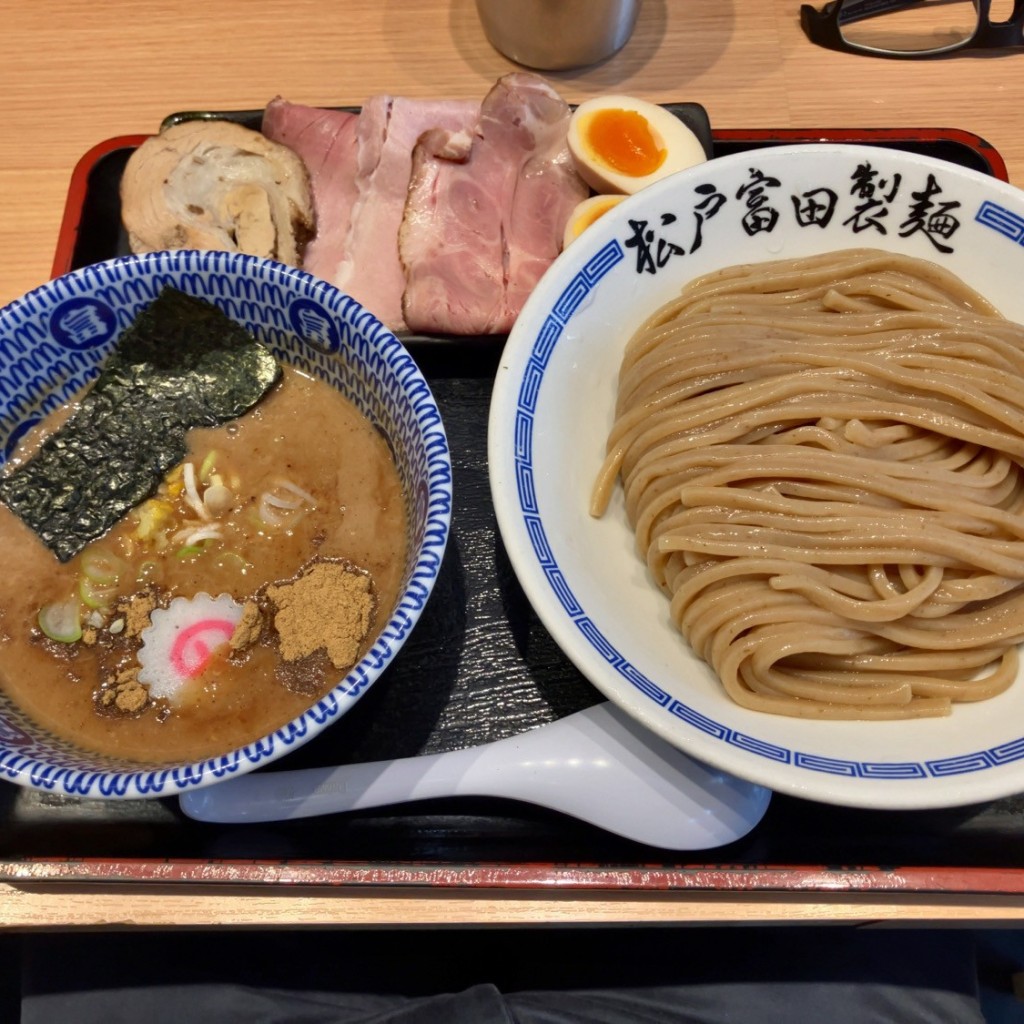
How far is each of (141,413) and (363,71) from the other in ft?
4.87

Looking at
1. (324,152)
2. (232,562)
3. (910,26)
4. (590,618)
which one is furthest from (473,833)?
(910,26)

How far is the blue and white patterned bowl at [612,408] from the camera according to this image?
4.02 ft

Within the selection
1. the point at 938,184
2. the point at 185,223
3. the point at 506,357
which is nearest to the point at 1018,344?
the point at 938,184

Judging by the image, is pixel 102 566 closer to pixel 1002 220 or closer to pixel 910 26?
pixel 1002 220

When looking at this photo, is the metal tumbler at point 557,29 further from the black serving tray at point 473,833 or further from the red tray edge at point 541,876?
the red tray edge at point 541,876

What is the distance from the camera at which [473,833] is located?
4.83ft

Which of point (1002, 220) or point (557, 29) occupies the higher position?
point (557, 29)

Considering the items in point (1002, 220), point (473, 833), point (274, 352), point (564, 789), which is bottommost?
point (473, 833)

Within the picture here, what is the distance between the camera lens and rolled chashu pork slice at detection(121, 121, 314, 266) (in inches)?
76.0

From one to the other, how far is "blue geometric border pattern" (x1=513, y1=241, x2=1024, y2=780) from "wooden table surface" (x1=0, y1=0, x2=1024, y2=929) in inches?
40.6

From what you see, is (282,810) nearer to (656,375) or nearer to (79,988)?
(79,988)

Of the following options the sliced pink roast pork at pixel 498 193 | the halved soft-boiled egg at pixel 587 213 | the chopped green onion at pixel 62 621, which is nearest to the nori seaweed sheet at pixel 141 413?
the chopped green onion at pixel 62 621

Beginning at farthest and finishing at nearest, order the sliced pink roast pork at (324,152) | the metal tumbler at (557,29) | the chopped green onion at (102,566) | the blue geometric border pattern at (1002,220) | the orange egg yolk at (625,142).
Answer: the metal tumbler at (557,29)
the sliced pink roast pork at (324,152)
the orange egg yolk at (625,142)
the blue geometric border pattern at (1002,220)
the chopped green onion at (102,566)

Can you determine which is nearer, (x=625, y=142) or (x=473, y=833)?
(x=473, y=833)
